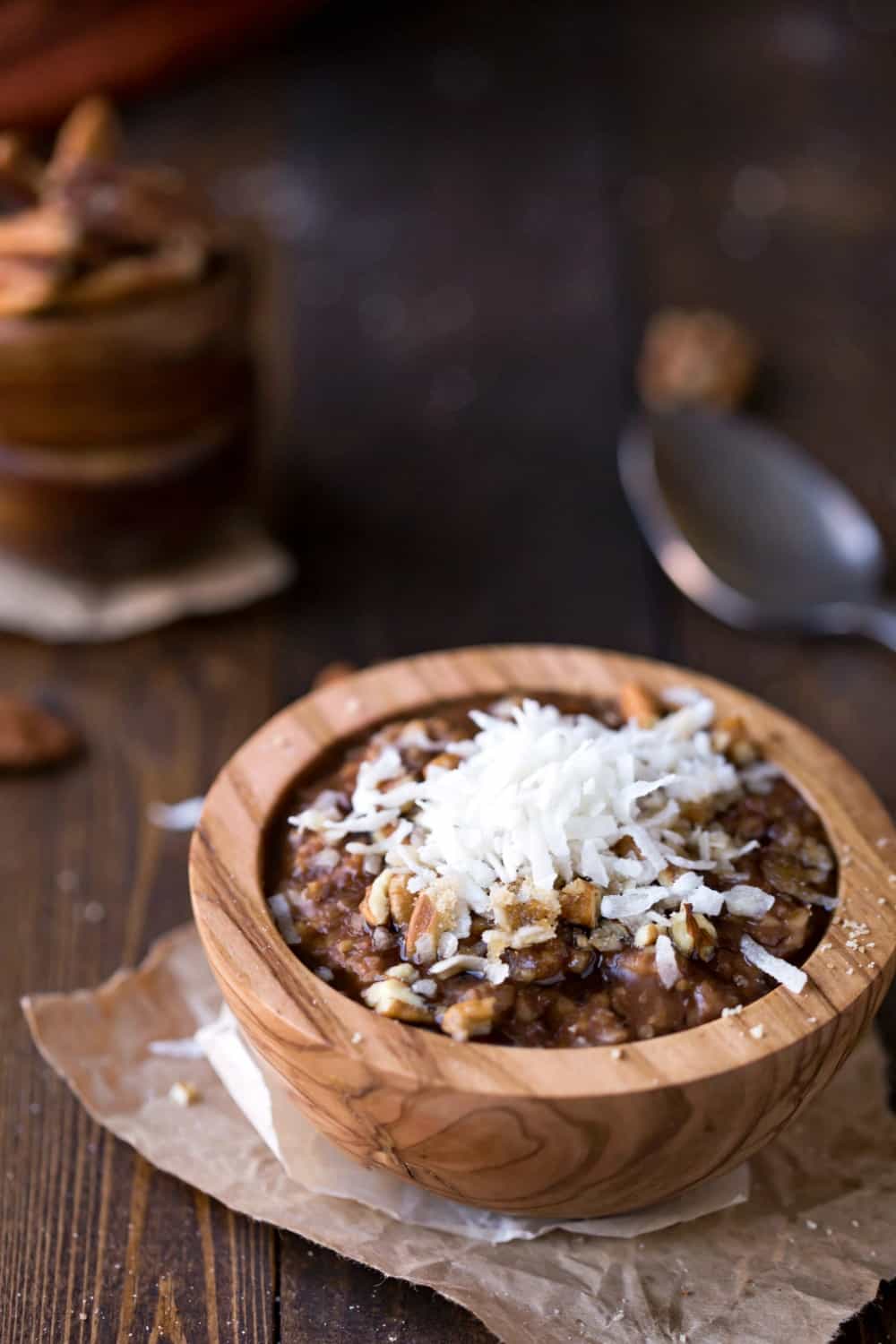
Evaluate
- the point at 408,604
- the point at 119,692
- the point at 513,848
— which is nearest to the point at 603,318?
the point at 408,604

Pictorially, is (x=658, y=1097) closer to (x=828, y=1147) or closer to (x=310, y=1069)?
(x=310, y=1069)

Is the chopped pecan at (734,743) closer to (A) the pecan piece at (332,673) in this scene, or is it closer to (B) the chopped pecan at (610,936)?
(B) the chopped pecan at (610,936)

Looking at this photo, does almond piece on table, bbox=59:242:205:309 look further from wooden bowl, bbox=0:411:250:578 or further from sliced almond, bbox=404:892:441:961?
sliced almond, bbox=404:892:441:961

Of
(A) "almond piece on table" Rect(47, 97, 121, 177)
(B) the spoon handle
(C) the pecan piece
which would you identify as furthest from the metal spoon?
(A) "almond piece on table" Rect(47, 97, 121, 177)

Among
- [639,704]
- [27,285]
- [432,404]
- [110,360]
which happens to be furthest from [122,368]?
[639,704]

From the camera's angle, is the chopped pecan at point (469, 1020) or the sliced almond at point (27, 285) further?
the sliced almond at point (27, 285)

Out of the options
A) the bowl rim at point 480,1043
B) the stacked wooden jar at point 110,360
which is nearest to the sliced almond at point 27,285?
the stacked wooden jar at point 110,360
